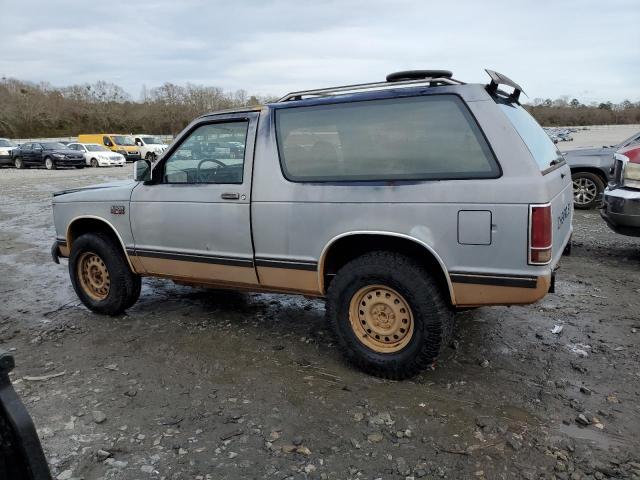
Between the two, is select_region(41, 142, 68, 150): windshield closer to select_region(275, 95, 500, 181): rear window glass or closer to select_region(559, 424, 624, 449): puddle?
select_region(275, 95, 500, 181): rear window glass

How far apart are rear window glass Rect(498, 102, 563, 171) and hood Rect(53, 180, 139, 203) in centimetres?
325

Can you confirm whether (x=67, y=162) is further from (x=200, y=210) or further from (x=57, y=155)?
(x=200, y=210)

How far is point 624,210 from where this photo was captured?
605 cm

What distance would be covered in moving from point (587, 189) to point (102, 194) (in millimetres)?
9239

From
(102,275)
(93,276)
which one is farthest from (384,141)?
(93,276)

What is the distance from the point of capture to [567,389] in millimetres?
3420

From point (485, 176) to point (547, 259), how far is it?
0.62 m

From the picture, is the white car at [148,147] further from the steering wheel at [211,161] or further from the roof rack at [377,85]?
the roof rack at [377,85]

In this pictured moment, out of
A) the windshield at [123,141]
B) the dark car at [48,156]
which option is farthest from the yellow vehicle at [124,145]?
the dark car at [48,156]

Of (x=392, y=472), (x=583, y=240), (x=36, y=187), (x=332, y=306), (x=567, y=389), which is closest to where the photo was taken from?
(x=392, y=472)

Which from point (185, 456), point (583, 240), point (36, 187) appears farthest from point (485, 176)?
point (36, 187)

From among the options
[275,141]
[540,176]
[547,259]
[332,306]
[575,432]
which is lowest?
[575,432]

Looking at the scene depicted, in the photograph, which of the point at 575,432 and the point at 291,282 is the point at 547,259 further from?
the point at 291,282

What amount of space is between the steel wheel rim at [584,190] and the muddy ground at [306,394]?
5372mm
